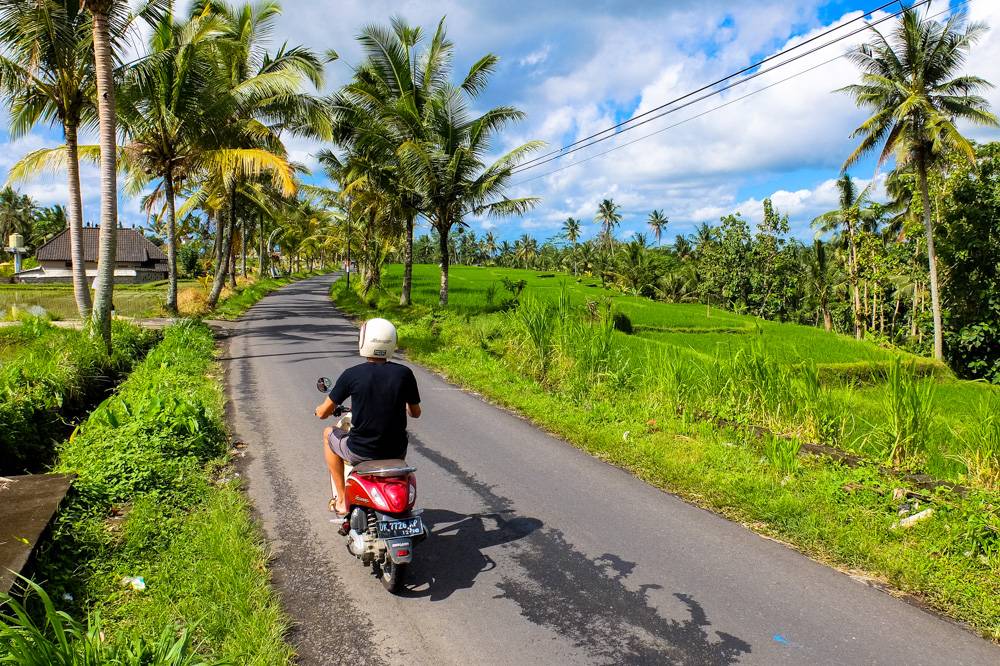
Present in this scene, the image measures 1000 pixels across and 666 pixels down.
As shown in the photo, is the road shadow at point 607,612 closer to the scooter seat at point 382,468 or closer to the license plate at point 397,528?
the license plate at point 397,528

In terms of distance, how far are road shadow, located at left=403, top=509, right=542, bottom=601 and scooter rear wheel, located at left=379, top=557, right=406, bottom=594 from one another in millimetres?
85

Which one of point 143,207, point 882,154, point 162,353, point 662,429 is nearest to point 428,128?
point 162,353

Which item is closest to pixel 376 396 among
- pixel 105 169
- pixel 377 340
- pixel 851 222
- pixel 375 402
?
pixel 375 402

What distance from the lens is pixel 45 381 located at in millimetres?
7766

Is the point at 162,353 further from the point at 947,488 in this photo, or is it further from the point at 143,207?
the point at 143,207

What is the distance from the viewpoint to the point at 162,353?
11.3 metres

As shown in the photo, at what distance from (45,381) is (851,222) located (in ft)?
137

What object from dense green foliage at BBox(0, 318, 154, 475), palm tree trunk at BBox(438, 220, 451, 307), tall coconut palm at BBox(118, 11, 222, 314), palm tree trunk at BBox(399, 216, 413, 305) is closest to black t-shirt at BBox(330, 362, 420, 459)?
dense green foliage at BBox(0, 318, 154, 475)

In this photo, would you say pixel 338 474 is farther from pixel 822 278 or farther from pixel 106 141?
pixel 822 278

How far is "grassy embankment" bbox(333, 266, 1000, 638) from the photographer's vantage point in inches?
170

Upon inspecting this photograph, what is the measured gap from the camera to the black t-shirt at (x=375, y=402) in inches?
160

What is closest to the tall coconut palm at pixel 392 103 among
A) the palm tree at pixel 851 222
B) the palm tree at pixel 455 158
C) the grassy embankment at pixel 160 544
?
the palm tree at pixel 455 158

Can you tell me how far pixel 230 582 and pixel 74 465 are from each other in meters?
2.93

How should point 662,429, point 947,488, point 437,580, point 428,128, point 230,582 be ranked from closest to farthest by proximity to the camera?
1. point 230,582
2. point 437,580
3. point 947,488
4. point 662,429
5. point 428,128
